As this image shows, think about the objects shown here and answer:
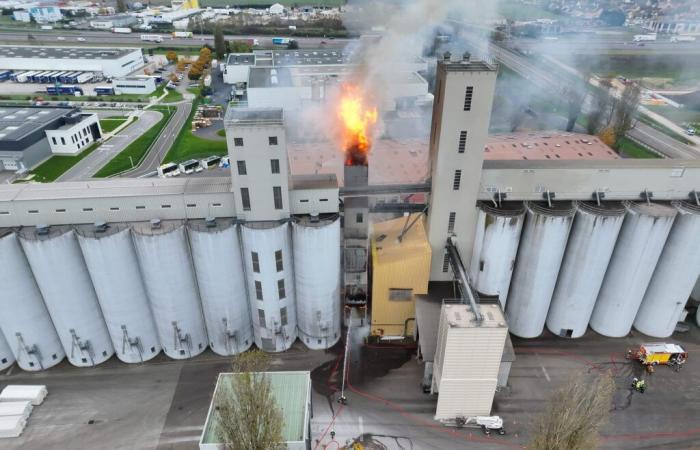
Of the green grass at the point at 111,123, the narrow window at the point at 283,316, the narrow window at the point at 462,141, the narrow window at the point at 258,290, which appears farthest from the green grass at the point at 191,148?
the narrow window at the point at 462,141

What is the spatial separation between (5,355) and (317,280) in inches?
1079

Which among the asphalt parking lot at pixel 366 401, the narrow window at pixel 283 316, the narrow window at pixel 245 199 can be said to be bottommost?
the asphalt parking lot at pixel 366 401

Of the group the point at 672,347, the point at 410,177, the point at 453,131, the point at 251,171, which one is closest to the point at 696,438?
the point at 672,347

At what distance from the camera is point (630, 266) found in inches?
1499

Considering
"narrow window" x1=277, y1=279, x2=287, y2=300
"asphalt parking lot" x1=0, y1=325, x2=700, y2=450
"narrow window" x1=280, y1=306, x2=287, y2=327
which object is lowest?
"asphalt parking lot" x1=0, y1=325, x2=700, y2=450

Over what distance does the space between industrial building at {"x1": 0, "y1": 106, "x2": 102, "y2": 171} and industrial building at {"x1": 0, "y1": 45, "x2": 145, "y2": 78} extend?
4311cm

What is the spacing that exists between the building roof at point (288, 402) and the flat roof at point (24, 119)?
68.9 meters

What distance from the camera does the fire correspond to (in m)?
37.3

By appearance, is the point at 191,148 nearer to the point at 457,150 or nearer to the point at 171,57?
the point at 457,150

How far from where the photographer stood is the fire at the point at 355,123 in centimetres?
3731

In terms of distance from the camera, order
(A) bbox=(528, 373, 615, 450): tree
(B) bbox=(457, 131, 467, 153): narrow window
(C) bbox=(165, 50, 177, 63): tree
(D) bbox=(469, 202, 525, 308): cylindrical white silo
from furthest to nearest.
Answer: (C) bbox=(165, 50, 177, 63): tree, (D) bbox=(469, 202, 525, 308): cylindrical white silo, (B) bbox=(457, 131, 467, 153): narrow window, (A) bbox=(528, 373, 615, 450): tree

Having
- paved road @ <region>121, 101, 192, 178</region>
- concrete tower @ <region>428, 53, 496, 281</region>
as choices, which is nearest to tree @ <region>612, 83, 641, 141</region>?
Result: concrete tower @ <region>428, 53, 496, 281</region>

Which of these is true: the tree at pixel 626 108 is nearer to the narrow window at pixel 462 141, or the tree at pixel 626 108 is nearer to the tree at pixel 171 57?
the narrow window at pixel 462 141

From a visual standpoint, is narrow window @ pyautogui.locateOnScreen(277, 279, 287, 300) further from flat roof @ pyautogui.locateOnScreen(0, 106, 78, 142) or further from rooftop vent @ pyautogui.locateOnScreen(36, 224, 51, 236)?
flat roof @ pyautogui.locateOnScreen(0, 106, 78, 142)
